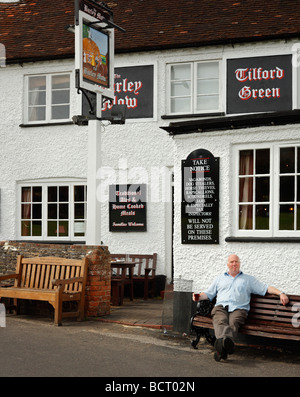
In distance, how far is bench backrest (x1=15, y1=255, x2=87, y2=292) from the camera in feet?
32.7

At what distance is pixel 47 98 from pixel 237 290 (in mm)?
8592

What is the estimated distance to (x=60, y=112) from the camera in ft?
48.4

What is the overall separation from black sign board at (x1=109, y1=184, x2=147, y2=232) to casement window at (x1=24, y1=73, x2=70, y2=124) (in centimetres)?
224

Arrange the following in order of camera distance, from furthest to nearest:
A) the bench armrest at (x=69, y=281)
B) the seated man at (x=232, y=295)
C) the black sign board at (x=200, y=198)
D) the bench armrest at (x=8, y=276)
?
the bench armrest at (x=8, y=276) < the bench armrest at (x=69, y=281) < the black sign board at (x=200, y=198) < the seated man at (x=232, y=295)

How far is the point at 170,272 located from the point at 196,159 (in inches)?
203

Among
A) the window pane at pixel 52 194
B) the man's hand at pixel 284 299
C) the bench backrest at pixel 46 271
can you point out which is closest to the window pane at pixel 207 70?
the window pane at pixel 52 194

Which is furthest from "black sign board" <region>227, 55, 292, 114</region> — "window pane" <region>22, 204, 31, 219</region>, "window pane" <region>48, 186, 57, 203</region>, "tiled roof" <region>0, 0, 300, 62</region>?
"window pane" <region>22, 204, 31, 219</region>

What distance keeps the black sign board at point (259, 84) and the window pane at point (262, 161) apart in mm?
4610

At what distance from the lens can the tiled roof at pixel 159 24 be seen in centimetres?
1334

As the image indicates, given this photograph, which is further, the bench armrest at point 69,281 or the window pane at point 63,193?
the window pane at point 63,193

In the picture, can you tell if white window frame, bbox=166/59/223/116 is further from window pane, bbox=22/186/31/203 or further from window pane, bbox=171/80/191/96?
window pane, bbox=22/186/31/203

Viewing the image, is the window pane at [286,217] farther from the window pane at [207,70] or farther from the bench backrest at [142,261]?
the window pane at [207,70]

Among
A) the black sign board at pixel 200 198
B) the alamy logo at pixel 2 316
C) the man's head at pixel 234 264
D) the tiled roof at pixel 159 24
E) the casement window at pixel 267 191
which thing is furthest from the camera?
the tiled roof at pixel 159 24
